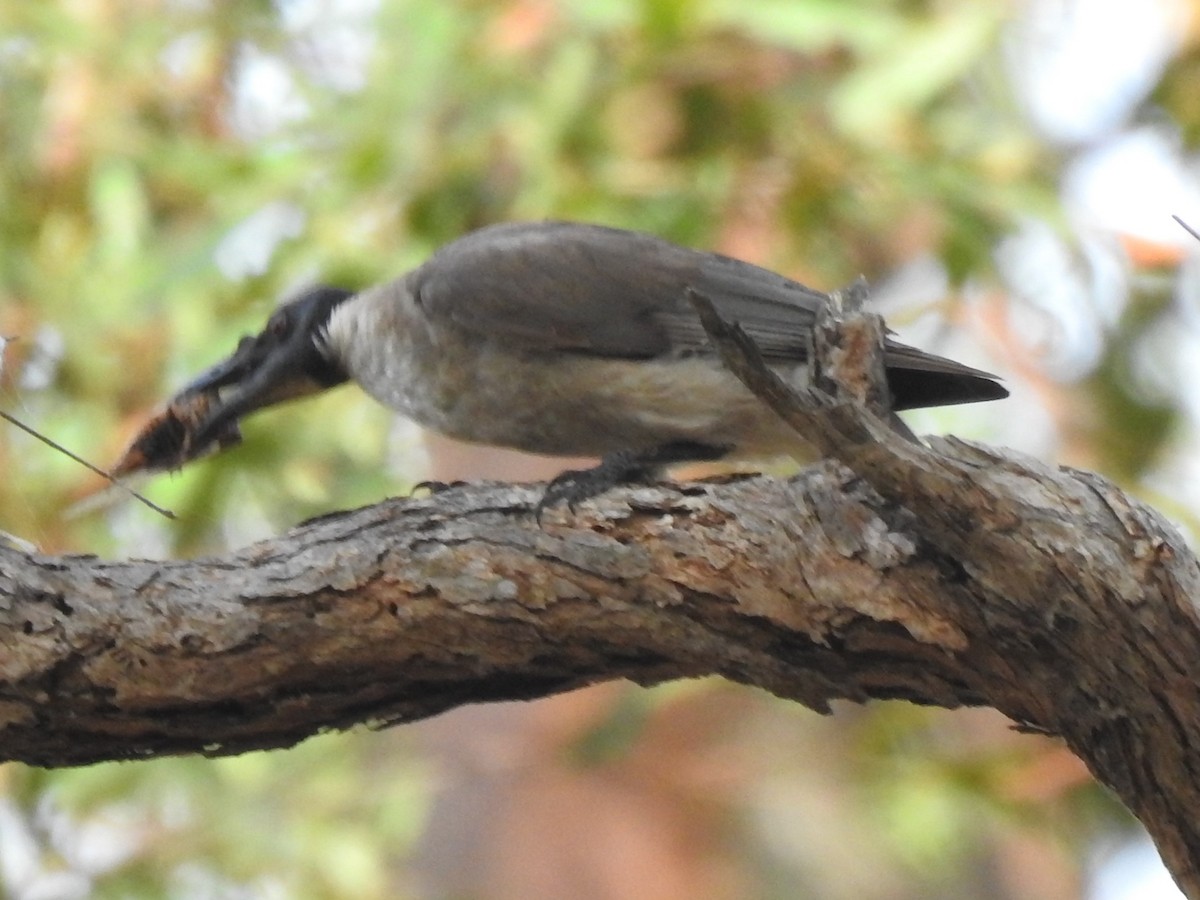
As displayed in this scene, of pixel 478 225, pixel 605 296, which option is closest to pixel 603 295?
pixel 605 296

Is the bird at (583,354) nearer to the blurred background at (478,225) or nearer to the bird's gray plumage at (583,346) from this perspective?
the bird's gray plumage at (583,346)

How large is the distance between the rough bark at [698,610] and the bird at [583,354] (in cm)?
66

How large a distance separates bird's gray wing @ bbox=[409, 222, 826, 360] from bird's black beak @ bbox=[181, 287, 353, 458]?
16.7 inches

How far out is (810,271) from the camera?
6.57 meters

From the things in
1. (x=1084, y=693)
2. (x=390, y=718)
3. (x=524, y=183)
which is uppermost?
(x=524, y=183)

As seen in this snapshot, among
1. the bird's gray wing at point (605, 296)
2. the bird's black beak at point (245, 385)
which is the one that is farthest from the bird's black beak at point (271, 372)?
the bird's gray wing at point (605, 296)

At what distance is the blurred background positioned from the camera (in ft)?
19.7

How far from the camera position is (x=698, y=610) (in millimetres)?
2643

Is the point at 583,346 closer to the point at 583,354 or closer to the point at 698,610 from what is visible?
the point at 583,354

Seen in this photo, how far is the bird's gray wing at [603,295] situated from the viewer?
3.63 metres

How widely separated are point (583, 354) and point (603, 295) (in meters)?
0.17

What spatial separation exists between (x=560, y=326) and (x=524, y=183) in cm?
279

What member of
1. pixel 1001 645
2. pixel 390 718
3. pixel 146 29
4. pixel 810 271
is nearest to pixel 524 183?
pixel 810 271

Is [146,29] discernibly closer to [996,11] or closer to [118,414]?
[118,414]
